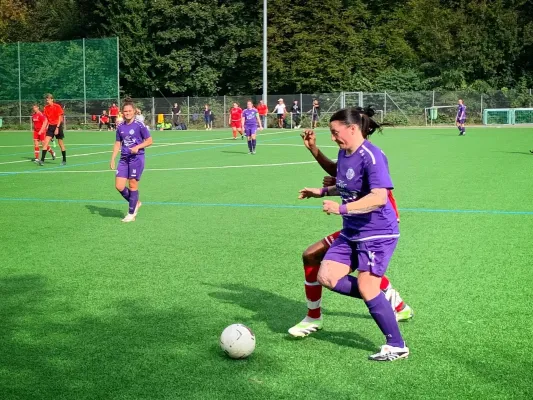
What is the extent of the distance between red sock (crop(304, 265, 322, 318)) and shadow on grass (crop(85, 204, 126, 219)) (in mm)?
6545

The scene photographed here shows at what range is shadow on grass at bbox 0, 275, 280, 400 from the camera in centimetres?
443

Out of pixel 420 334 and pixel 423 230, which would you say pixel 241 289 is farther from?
pixel 423 230

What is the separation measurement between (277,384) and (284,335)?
100cm

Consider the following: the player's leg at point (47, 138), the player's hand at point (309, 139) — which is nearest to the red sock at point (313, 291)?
the player's hand at point (309, 139)

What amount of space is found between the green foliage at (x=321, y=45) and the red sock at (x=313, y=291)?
153ft

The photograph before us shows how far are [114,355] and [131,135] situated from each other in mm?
6856

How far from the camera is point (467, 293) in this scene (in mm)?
6570

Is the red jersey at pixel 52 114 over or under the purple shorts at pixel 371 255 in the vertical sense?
over

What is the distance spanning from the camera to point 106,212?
12.0 meters

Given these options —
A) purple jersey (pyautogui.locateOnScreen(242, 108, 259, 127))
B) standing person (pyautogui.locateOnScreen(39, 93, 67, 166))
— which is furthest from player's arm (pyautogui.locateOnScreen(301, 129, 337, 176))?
purple jersey (pyautogui.locateOnScreen(242, 108, 259, 127))

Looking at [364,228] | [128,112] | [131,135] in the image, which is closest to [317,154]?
[364,228]

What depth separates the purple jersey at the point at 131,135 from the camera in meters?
11.4

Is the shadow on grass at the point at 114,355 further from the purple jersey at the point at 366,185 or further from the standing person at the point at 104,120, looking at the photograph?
the standing person at the point at 104,120

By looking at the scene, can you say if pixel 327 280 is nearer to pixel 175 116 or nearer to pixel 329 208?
pixel 329 208
